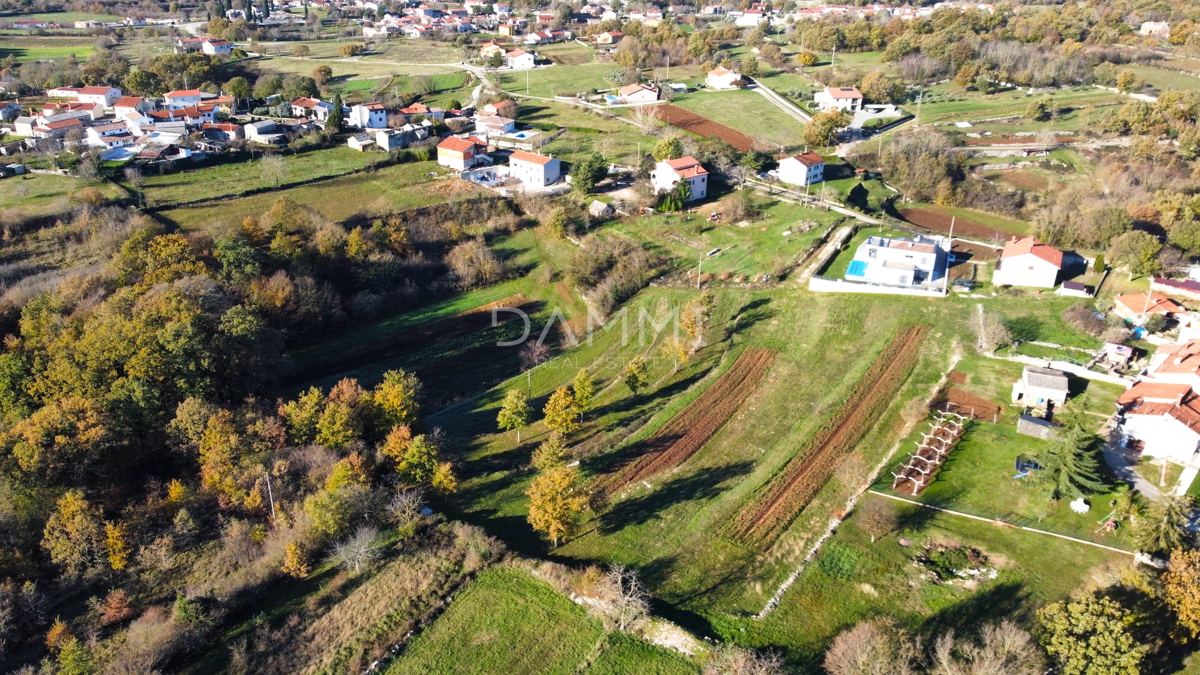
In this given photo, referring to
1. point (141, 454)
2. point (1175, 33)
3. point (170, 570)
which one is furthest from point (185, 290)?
point (1175, 33)

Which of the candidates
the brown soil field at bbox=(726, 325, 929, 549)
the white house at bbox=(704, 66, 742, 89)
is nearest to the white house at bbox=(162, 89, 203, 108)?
the white house at bbox=(704, 66, 742, 89)

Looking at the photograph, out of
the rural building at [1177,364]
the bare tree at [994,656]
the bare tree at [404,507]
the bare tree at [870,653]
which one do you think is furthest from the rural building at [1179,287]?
the bare tree at [404,507]

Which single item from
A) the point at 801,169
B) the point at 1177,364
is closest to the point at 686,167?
the point at 801,169

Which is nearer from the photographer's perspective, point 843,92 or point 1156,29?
point 843,92

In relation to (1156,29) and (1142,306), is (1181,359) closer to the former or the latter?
(1142,306)

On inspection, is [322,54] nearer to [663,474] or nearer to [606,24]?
[606,24]

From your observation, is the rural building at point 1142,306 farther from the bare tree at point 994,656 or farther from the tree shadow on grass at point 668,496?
the bare tree at point 994,656
